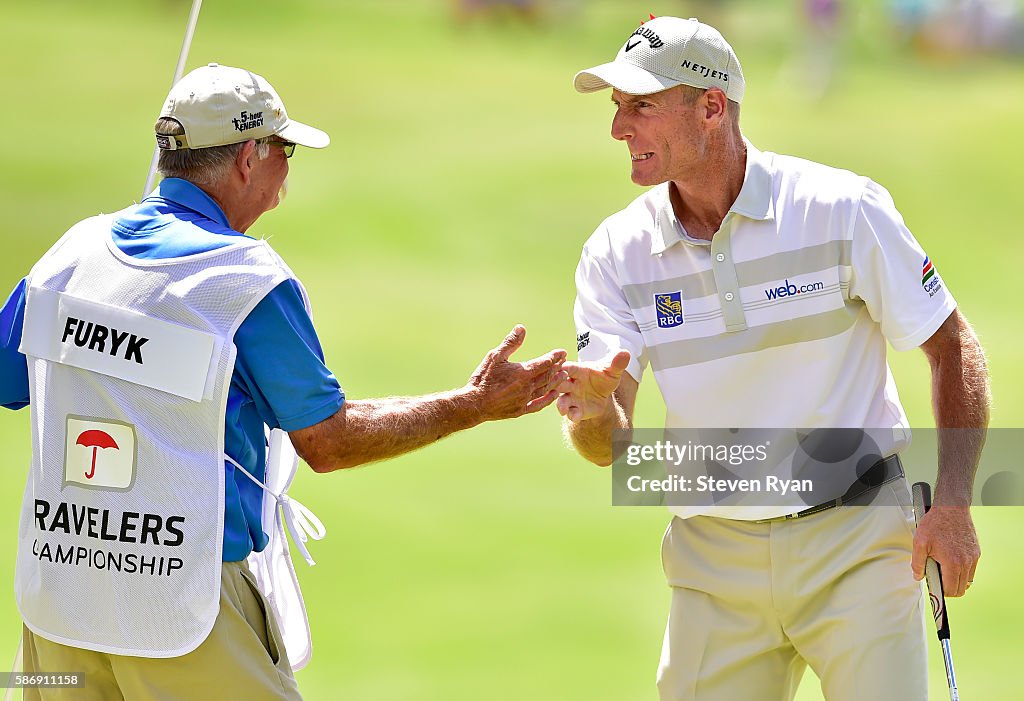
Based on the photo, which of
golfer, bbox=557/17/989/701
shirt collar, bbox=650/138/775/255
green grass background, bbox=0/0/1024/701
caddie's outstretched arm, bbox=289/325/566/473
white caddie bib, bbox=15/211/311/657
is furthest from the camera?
green grass background, bbox=0/0/1024/701

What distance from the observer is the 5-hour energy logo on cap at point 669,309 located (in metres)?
3.45

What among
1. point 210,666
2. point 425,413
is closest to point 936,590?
point 425,413

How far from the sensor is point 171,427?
9.32 ft

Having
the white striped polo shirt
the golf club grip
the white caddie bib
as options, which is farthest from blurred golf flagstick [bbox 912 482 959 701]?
the white caddie bib

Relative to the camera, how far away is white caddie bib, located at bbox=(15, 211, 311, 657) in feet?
9.26

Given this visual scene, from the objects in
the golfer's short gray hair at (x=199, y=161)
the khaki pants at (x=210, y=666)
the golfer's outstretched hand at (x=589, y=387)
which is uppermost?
the golfer's short gray hair at (x=199, y=161)

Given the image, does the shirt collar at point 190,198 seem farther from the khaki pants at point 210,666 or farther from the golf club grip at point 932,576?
the golf club grip at point 932,576

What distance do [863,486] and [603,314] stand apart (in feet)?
2.36

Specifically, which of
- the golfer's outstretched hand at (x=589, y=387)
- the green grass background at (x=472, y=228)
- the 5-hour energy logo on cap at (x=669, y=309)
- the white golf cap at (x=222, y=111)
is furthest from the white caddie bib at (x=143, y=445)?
the green grass background at (x=472, y=228)

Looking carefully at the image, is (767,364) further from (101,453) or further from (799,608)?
(101,453)

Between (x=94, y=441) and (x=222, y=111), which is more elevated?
(x=222, y=111)

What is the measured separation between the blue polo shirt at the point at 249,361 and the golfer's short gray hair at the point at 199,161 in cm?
3
